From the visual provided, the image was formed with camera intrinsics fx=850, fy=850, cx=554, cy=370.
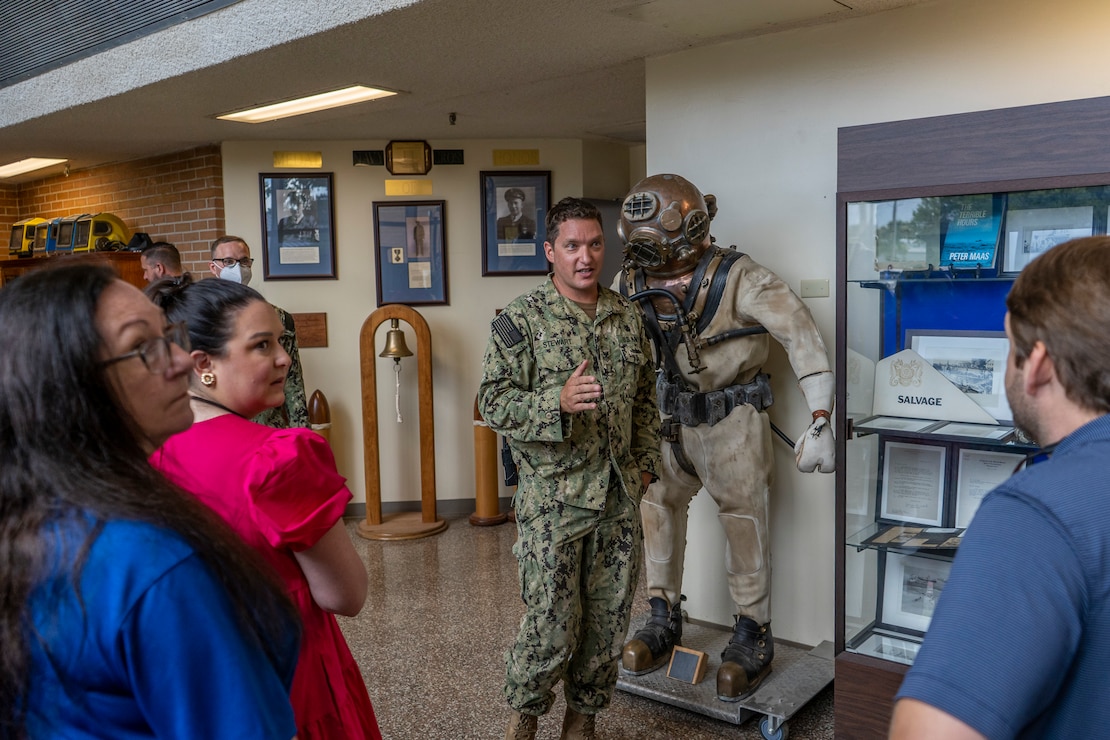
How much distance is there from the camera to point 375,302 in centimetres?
542

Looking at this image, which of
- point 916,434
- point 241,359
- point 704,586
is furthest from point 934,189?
point 704,586

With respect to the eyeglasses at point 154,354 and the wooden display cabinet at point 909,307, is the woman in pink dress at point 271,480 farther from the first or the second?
the wooden display cabinet at point 909,307

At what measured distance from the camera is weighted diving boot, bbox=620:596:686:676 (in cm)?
299

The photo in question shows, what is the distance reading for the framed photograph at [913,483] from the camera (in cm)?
247

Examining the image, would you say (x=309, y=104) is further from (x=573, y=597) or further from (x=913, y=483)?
(x=913, y=483)

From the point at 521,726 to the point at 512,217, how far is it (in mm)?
3546

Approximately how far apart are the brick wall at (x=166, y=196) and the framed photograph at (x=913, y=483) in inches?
168

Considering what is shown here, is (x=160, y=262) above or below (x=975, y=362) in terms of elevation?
above

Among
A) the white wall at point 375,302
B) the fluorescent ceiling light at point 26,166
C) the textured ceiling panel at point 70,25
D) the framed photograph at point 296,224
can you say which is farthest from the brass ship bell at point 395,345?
the fluorescent ceiling light at point 26,166

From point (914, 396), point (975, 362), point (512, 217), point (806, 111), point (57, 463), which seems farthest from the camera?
point (512, 217)

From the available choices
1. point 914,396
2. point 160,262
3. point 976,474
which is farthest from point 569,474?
point 160,262

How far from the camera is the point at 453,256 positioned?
5410 millimetres

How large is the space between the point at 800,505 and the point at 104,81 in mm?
3533

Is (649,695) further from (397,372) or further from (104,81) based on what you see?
(104,81)
